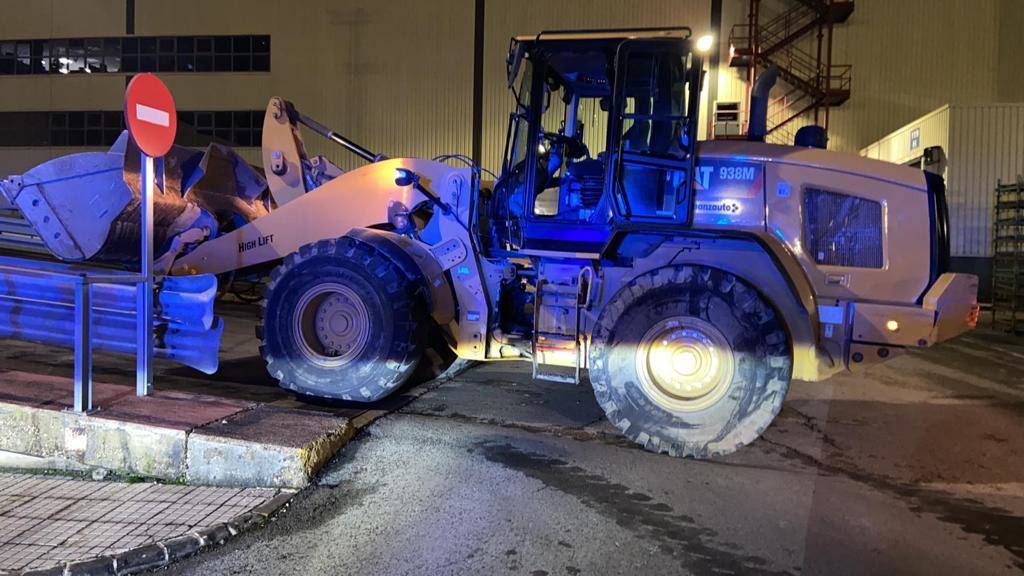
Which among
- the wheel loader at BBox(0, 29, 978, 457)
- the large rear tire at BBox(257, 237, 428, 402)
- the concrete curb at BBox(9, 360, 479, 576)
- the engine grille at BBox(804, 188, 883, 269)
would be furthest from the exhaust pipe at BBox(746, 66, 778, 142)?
the concrete curb at BBox(9, 360, 479, 576)

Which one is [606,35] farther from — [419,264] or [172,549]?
[172,549]

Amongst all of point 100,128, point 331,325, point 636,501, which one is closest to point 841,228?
point 636,501

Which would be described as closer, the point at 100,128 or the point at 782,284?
the point at 782,284

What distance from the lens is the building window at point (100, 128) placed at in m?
27.0

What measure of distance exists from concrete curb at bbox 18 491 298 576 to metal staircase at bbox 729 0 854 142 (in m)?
22.7

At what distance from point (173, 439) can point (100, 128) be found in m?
29.1

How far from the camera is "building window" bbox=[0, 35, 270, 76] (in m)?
26.8

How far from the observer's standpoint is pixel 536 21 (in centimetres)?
2444

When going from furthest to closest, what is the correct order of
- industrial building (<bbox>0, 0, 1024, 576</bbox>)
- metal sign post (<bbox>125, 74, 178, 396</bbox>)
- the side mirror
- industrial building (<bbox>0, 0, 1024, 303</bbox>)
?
industrial building (<bbox>0, 0, 1024, 303</bbox>), the side mirror, metal sign post (<bbox>125, 74, 178, 396</bbox>), industrial building (<bbox>0, 0, 1024, 576</bbox>)

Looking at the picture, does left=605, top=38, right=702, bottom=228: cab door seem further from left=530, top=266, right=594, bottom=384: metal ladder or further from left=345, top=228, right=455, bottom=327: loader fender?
left=345, top=228, right=455, bottom=327: loader fender

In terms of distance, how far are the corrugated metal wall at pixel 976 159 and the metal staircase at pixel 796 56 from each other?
675 centimetres

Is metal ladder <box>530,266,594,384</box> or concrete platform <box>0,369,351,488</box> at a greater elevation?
metal ladder <box>530,266,594,384</box>

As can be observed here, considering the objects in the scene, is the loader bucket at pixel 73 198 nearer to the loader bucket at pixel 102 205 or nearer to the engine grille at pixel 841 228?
the loader bucket at pixel 102 205

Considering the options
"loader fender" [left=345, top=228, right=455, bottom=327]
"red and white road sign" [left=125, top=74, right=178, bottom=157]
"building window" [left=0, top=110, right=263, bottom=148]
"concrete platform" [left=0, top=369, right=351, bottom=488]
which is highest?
"building window" [left=0, top=110, right=263, bottom=148]
